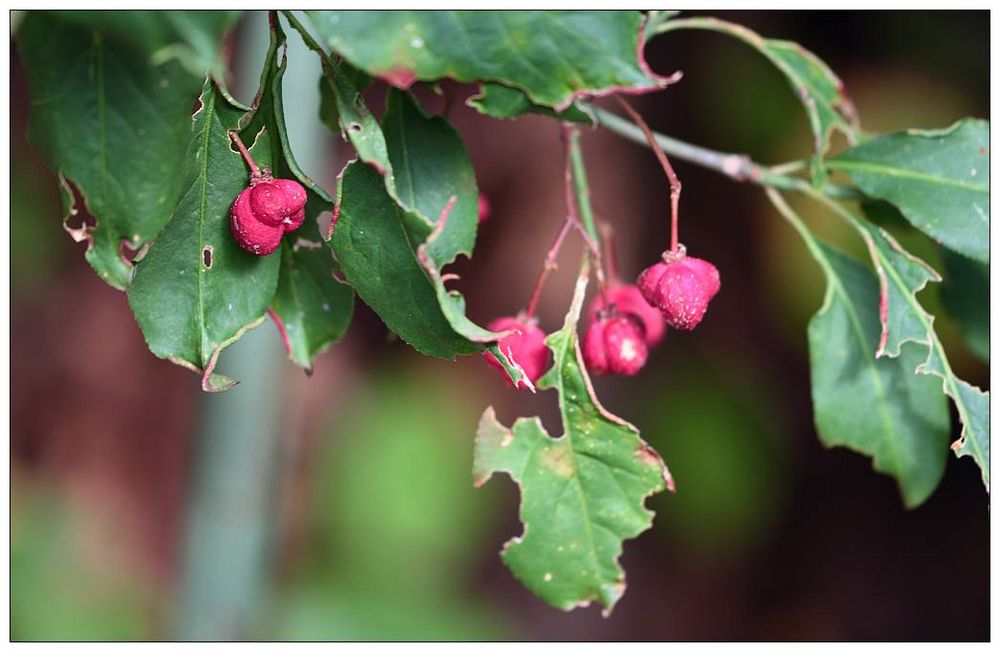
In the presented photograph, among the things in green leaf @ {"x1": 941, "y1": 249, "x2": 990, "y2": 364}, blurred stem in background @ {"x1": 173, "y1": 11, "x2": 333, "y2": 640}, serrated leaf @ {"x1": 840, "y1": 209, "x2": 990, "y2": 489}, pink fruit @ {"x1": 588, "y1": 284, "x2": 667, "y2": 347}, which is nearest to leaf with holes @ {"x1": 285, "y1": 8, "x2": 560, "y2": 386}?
pink fruit @ {"x1": 588, "y1": 284, "x2": 667, "y2": 347}

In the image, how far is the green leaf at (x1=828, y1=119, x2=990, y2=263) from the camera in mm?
889

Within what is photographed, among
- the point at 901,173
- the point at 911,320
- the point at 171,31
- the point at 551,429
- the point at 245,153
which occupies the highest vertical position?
the point at 171,31

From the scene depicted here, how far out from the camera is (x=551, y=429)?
247 cm

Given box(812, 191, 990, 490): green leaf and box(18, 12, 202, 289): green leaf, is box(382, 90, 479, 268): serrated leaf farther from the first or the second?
box(812, 191, 990, 490): green leaf

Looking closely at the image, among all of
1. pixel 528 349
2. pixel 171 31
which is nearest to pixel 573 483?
pixel 528 349

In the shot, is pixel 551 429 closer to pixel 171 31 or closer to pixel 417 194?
pixel 417 194

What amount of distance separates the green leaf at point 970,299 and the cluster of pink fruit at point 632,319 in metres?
0.30

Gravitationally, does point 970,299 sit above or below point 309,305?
below

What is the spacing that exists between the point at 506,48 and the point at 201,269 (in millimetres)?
264

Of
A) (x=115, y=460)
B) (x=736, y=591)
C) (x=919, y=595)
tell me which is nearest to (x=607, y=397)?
(x=736, y=591)

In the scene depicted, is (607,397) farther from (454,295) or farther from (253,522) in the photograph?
(454,295)

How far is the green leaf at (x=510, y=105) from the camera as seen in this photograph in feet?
2.24

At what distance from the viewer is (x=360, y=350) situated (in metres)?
2.39
